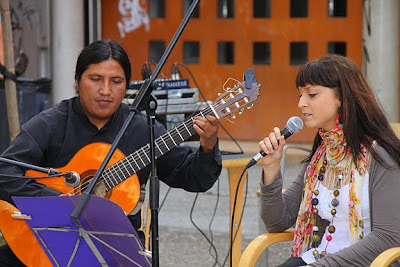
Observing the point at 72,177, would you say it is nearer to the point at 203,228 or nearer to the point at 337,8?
the point at 203,228

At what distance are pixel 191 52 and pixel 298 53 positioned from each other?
39.4 inches

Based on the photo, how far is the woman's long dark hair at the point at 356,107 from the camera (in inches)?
135

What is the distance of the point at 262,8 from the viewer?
8164 mm

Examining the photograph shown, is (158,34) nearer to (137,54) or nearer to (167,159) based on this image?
(137,54)

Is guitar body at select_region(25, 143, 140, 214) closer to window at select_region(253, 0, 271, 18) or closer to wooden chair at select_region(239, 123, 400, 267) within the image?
wooden chair at select_region(239, 123, 400, 267)

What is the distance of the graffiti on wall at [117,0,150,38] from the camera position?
331 inches

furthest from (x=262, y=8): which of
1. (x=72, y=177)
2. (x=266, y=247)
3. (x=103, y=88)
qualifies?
(x=72, y=177)

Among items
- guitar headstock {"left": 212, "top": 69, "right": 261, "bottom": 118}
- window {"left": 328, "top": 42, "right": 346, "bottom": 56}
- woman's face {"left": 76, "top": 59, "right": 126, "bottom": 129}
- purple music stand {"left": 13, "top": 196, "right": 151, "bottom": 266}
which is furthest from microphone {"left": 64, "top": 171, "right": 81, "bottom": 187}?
window {"left": 328, "top": 42, "right": 346, "bottom": 56}

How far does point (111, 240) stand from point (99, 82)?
0.91 meters

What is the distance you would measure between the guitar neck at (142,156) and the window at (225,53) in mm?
4644

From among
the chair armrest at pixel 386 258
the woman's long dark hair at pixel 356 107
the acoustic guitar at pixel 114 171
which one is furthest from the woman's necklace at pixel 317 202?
the acoustic guitar at pixel 114 171

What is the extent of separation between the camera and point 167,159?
3.97 m

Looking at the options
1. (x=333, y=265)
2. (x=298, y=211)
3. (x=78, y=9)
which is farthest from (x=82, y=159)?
(x=78, y=9)

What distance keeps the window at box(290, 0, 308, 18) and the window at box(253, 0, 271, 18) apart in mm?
213
